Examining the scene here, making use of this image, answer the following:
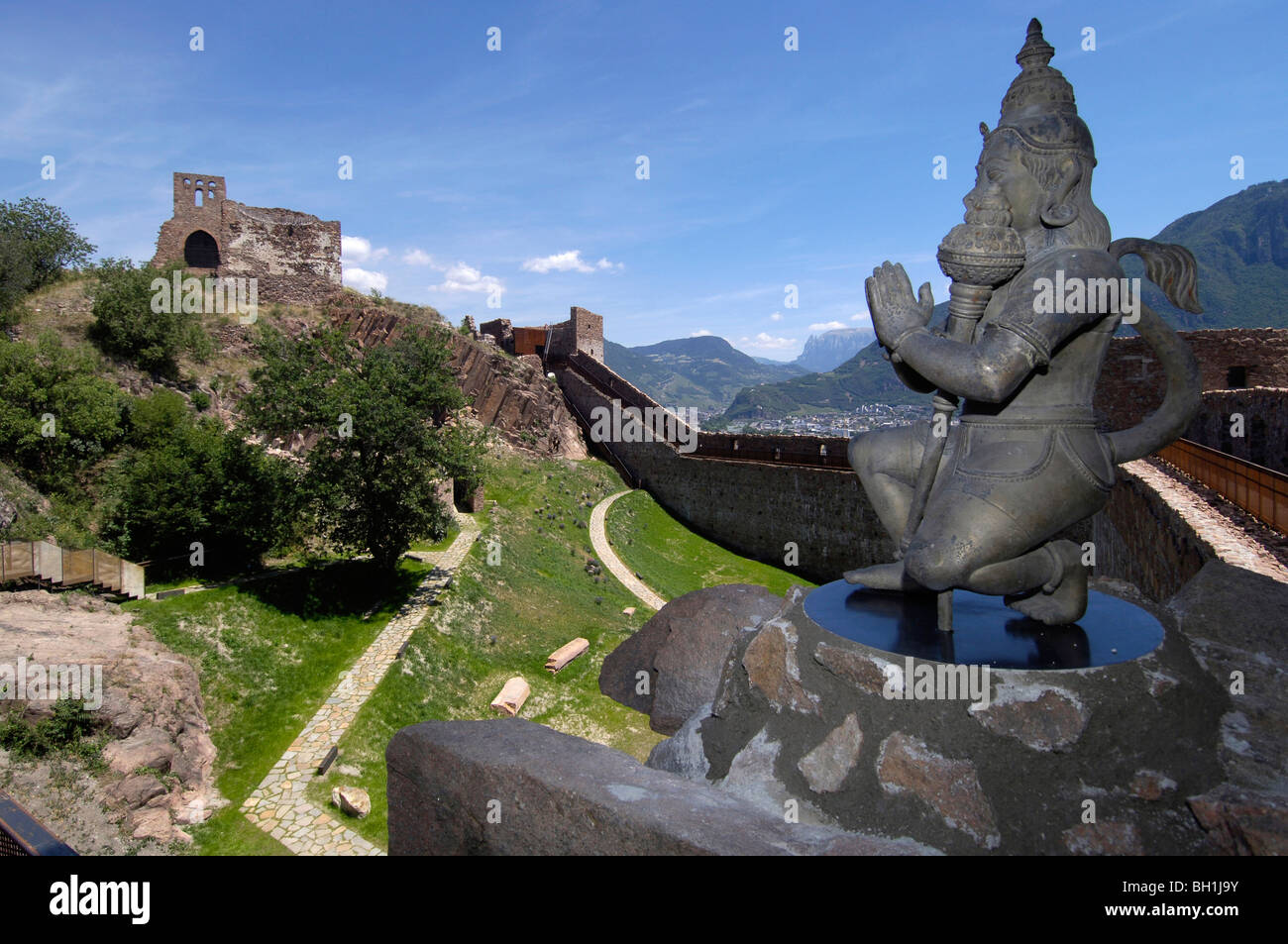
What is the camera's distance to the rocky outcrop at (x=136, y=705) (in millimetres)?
10617

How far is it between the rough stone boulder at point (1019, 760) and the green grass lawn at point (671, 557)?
1988 centimetres

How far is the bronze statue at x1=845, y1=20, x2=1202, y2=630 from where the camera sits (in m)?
4.99

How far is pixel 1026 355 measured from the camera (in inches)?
193

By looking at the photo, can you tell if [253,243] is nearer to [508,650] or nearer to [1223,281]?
[508,650]

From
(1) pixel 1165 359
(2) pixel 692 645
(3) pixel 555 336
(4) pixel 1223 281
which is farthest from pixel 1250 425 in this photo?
(4) pixel 1223 281

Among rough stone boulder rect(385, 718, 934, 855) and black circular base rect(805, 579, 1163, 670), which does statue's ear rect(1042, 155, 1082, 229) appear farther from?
rough stone boulder rect(385, 718, 934, 855)

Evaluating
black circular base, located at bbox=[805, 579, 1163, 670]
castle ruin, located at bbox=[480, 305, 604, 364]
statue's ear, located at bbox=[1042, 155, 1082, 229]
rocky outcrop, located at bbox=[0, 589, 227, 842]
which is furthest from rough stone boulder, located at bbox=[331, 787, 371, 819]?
castle ruin, located at bbox=[480, 305, 604, 364]

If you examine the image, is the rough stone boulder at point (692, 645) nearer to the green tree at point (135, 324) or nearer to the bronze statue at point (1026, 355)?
the bronze statue at point (1026, 355)

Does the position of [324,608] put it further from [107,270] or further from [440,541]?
[107,270]

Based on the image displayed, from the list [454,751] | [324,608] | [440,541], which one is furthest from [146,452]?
[454,751]

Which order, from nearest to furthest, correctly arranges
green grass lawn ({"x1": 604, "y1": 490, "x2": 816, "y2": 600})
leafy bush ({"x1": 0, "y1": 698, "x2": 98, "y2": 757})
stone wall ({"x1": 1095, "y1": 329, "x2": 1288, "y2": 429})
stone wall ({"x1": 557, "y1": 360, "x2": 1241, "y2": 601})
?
leafy bush ({"x1": 0, "y1": 698, "x2": 98, "y2": 757}), stone wall ({"x1": 1095, "y1": 329, "x2": 1288, "y2": 429}), green grass lawn ({"x1": 604, "y1": 490, "x2": 816, "y2": 600}), stone wall ({"x1": 557, "y1": 360, "x2": 1241, "y2": 601})

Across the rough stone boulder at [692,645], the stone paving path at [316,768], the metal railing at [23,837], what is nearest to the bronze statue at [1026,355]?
the metal railing at [23,837]

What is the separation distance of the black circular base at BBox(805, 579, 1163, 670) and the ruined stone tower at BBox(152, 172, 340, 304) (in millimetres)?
40038

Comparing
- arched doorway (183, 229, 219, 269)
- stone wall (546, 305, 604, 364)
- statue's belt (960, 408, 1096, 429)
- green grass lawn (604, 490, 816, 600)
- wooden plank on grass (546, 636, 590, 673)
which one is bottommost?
wooden plank on grass (546, 636, 590, 673)
